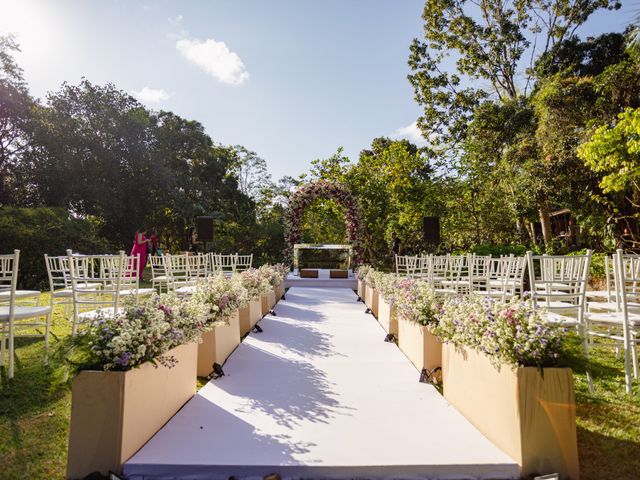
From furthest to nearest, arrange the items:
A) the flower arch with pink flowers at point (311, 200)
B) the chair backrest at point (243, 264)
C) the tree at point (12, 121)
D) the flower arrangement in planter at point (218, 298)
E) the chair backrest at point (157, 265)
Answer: the tree at point (12, 121)
the flower arch with pink flowers at point (311, 200)
the chair backrest at point (243, 264)
the chair backrest at point (157, 265)
the flower arrangement in planter at point (218, 298)

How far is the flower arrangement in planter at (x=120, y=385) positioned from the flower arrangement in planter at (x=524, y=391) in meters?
1.70

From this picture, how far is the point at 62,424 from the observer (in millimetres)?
2352

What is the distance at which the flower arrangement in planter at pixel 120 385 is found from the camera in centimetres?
174

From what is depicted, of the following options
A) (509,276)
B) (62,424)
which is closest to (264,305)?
(509,276)

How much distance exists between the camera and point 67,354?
1880 millimetres

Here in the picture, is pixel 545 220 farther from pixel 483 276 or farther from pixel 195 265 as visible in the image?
pixel 195 265

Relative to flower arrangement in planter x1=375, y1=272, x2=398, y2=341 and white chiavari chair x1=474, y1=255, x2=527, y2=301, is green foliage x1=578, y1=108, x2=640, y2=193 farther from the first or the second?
flower arrangement in planter x1=375, y1=272, x2=398, y2=341

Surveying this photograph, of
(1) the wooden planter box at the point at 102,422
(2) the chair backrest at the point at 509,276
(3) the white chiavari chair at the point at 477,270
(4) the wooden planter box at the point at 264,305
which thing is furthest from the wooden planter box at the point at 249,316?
(2) the chair backrest at the point at 509,276

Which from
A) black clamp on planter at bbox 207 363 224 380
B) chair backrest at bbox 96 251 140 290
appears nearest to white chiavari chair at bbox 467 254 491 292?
black clamp on planter at bbox 207 363 224 380

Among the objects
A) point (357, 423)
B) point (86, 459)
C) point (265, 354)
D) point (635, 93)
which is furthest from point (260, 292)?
point (635, 93)

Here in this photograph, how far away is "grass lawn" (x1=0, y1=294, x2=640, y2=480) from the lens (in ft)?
6.11

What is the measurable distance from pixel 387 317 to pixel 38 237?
Result: 1000 cm

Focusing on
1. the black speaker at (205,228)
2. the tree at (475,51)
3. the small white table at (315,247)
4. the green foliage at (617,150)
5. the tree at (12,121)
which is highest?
the tree at (475,51)

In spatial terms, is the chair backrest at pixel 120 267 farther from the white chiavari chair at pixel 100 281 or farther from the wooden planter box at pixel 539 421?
the wooden planter box at pixel 539 421
